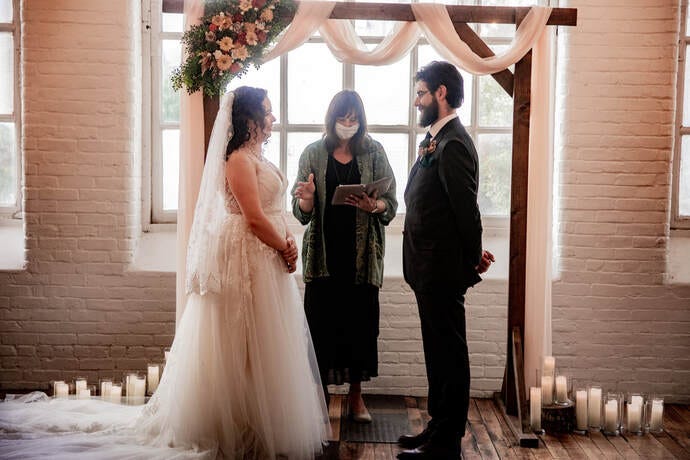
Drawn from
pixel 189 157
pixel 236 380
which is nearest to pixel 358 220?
pixel 189 157

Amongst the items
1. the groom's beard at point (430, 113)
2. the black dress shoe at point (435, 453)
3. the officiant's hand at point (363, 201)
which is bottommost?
the black dress shoe at point (435, 453)

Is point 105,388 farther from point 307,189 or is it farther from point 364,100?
point 364,100

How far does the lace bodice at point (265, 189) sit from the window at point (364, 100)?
4.81 ft

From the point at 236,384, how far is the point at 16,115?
260 centimetres

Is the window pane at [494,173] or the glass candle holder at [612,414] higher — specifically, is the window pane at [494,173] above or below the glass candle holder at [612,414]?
above

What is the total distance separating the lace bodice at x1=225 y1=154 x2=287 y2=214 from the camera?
11.9 feet

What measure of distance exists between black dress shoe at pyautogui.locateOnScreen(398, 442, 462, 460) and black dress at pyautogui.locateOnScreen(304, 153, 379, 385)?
0.69 metres

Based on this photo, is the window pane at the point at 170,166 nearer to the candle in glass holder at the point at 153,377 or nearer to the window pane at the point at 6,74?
the window pane at the point at 6,74

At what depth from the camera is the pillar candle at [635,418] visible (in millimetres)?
4188

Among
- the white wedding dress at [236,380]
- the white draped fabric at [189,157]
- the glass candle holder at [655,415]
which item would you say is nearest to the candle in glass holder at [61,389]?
the white wedding dress at [236,380]

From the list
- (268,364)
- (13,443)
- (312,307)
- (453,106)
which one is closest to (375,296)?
(312,307)

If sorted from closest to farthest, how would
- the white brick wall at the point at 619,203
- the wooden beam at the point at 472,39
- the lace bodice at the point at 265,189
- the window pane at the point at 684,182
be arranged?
the lace bodice at the point at 265,189 < the wooden beam at the point at 472,39 < the white brick wall at the point at 619,203 < the window pane at the point at 684,182

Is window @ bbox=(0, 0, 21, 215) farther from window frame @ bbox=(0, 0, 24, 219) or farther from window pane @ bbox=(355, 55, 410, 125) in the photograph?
window pane @ bbox=(355, 55, 410, 125)

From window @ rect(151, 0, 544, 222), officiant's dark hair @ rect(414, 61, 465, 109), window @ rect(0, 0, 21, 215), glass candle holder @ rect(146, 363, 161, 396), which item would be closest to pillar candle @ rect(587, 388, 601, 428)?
window @ rect(151, 0, 544, 222)
